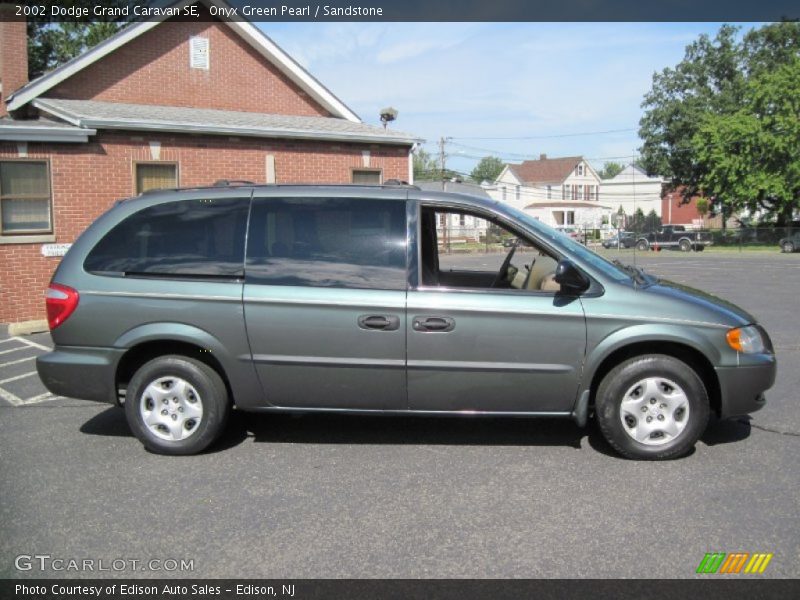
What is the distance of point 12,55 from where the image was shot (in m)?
13.5

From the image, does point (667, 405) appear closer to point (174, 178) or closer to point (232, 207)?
point (232, 207)

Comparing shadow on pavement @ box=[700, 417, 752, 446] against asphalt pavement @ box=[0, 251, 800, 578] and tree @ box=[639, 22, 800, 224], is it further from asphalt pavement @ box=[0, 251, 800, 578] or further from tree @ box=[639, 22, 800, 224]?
tree @ box=[639, 22, 800, 224]

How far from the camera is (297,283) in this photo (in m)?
4.75

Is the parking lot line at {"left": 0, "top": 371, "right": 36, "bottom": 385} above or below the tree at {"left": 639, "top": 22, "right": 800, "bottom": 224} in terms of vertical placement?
below

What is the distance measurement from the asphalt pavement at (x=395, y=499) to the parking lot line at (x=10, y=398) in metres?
0.55

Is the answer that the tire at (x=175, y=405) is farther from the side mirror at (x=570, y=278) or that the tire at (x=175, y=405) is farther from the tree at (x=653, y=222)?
the tree at (x=653, y=222)

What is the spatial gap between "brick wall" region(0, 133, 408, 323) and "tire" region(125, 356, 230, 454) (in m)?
7.88

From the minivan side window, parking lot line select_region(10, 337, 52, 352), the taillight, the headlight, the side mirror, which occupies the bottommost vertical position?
parking lot line select_region(10, 337, 52, 352)

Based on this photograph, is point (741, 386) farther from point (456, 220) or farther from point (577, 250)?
point (456, 220)

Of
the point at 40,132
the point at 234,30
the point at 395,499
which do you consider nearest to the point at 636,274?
the point at 395,499

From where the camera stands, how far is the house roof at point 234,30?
13156 mm

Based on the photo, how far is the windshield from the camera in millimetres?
4832

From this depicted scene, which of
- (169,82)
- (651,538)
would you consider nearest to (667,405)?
(651,538)
